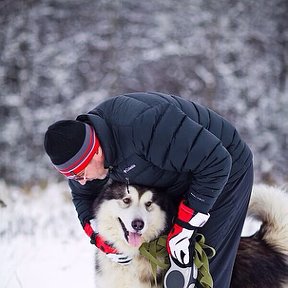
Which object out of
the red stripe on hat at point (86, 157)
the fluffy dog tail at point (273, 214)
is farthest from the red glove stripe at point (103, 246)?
the fluffy dog tail at point (273, 214)

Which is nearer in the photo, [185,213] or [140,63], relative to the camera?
[185,213]

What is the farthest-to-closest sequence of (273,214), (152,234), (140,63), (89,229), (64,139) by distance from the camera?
(140,63) < (273,214) < (89,229) < (152,234) < (64,139)

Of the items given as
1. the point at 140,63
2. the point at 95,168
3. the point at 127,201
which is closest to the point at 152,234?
the point at 127,201

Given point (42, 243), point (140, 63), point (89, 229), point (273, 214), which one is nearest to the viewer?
point (89, 229)

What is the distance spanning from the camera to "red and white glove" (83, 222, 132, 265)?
1.97m

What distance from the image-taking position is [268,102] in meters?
7.46

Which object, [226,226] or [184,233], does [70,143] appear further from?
[226,226]

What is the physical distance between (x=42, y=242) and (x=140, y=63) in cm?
395

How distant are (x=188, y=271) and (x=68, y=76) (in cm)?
570

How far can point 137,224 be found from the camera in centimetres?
185

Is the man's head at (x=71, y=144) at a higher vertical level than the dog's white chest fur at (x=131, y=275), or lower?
higher

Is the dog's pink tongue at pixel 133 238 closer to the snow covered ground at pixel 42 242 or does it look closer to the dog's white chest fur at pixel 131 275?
the dog's white chest fur at pixel 131 275

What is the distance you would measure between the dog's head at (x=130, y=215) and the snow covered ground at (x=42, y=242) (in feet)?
3.34

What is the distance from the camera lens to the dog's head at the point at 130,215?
1868mm
